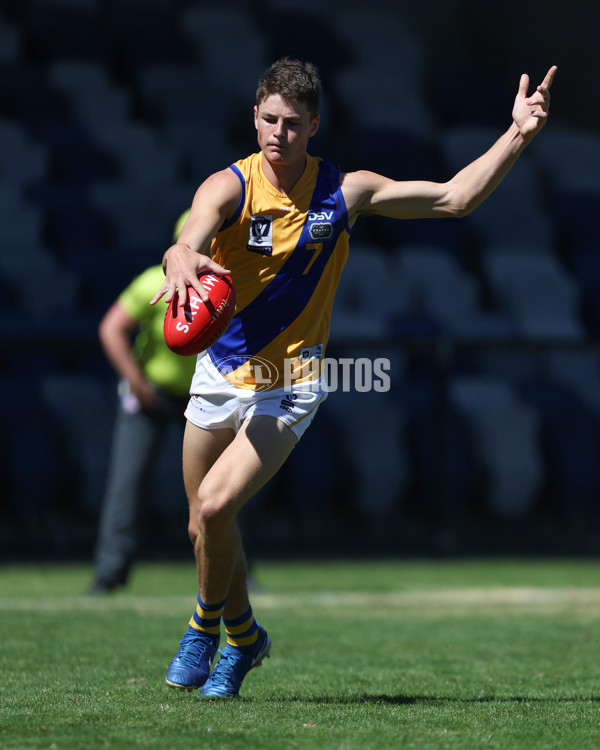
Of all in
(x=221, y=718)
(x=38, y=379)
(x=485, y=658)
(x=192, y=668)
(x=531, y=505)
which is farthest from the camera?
(x=531, y=505)

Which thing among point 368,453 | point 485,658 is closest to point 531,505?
point 368,453

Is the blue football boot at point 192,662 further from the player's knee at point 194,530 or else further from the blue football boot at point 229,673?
the player's knee at point 194,530

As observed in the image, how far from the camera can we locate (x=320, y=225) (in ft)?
14.8

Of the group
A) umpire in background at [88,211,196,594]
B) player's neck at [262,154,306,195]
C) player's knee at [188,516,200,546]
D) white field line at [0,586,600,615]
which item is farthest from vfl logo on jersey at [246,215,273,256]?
white field line at [0,586,600,615]

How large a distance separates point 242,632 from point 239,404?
2.81ft

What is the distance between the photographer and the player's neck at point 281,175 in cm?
449

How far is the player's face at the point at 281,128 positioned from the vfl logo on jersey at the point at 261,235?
0.70 ft

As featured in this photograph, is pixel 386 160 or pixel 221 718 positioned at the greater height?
pixel 386 160

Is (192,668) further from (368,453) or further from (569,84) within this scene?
(569,84)

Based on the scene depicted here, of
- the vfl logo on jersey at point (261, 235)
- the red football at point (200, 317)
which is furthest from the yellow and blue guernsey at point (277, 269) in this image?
the red football at point (200, 317)

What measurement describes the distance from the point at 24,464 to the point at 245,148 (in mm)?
6655

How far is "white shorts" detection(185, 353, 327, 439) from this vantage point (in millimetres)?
4453

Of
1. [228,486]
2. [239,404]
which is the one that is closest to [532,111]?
[239,404]

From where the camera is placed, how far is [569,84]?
53.5 ft
